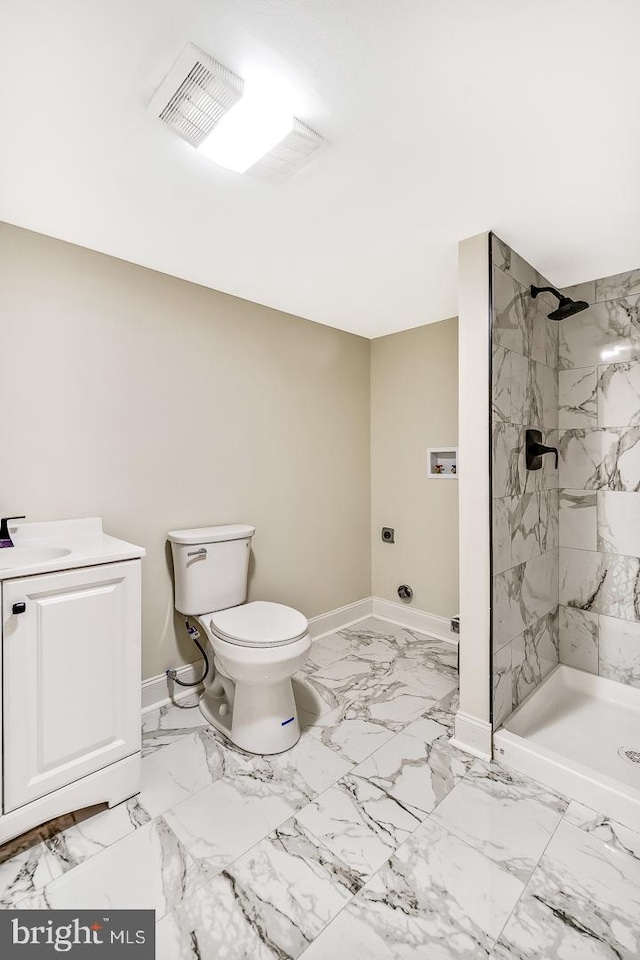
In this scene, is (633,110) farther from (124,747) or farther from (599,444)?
(124,747)

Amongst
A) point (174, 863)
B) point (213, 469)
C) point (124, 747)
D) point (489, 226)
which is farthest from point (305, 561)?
point (489, 226)

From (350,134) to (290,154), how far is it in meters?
0.19

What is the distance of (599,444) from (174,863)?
101 inches

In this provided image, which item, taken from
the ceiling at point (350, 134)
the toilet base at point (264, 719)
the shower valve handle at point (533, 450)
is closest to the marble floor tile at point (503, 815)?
the toilet base at point (264, 719)

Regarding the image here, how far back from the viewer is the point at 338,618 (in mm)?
3172

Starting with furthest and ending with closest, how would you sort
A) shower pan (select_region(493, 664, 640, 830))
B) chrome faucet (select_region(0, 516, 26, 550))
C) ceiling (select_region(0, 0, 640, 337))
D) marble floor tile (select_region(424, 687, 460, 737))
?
marble floor tile (select_region(424, 687, 460, 737))
chrome faucet (select_region(0, 516, 26, 550))
shower pan (select_region(493, 664, 640, 830))
ceiling (select_region(0, 0, 640, 337))

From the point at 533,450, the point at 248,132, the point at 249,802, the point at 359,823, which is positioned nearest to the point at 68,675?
the point at 249,802

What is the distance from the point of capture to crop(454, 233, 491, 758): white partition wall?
1834mm

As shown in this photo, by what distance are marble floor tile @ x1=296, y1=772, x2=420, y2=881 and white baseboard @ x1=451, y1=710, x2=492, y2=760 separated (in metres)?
0.46

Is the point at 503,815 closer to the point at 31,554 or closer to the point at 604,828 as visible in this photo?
the point at 604,828

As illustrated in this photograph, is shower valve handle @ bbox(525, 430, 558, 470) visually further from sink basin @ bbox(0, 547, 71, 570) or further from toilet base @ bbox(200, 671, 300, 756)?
sink basin @ bbox(0, 547, 71, 570)

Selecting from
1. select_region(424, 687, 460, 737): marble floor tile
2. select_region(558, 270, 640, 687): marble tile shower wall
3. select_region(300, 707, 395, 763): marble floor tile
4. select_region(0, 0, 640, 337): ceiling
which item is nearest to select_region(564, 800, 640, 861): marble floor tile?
select_region(424, 687, 460, 737): marble floor tile

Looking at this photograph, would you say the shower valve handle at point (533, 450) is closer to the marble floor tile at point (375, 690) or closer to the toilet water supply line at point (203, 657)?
the marble floor tile at point (375, 690)

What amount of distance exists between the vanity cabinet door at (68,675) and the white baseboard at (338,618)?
1.53m
